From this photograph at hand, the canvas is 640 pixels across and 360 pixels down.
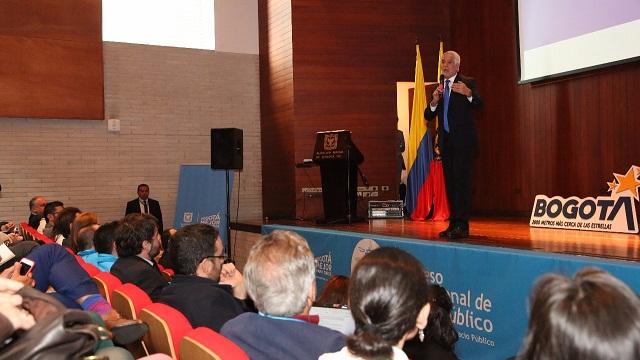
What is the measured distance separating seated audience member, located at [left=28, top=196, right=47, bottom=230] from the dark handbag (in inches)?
294

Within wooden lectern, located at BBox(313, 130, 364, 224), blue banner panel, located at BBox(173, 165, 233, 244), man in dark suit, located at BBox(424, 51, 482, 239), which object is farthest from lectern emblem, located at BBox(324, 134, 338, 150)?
blue banner panel, located at BBox(173, 165, 233, 244)

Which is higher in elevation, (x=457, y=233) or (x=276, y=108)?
(x=276, y=108)

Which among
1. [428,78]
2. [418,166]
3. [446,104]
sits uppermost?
[428,78]

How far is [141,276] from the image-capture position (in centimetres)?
333

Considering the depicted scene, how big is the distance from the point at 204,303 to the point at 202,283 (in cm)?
21

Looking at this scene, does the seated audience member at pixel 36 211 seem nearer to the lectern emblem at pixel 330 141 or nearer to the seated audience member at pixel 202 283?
the lectern emblem at pixel 330 141

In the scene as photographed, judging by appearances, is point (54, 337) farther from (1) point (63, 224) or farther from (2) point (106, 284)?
(1) point (63, 224)

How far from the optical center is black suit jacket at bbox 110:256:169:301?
3287mm

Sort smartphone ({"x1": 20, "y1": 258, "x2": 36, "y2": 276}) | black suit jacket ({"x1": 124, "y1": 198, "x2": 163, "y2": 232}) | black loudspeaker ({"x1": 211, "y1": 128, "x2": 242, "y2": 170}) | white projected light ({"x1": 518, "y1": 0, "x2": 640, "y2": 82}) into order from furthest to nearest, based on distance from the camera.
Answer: black suit jacket ({"x1": 124, "y1": 198, "x2": 163, "y2": 232}) → black loudspeaker ({"x1": 211, "y1": 128, "x2": 242, "y2": 170}) → white projected light ({"x1": 518, "y1": 0, "x2": 640, "y2": 82}) → smartphone ({"x1": 20, "y1": 258, "x2": 36, "y2": 276})

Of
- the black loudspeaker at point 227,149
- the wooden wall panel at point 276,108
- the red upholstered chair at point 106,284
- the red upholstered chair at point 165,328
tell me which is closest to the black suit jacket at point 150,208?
the black loudspeaker at point 227,149

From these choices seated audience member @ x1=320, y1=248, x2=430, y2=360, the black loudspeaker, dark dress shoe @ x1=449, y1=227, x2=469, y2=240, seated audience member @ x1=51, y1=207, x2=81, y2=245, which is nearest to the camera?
seated audience member @ x1=320, y1=248, x2=430, y2=360

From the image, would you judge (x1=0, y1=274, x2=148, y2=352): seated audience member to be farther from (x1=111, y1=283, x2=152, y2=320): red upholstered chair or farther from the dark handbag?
(x1=111, y1=283, x2=152, y2=320): red upholstered chair

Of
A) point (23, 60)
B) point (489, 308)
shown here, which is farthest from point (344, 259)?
point (23, 60)

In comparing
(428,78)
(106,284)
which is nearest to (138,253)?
(106,284)
